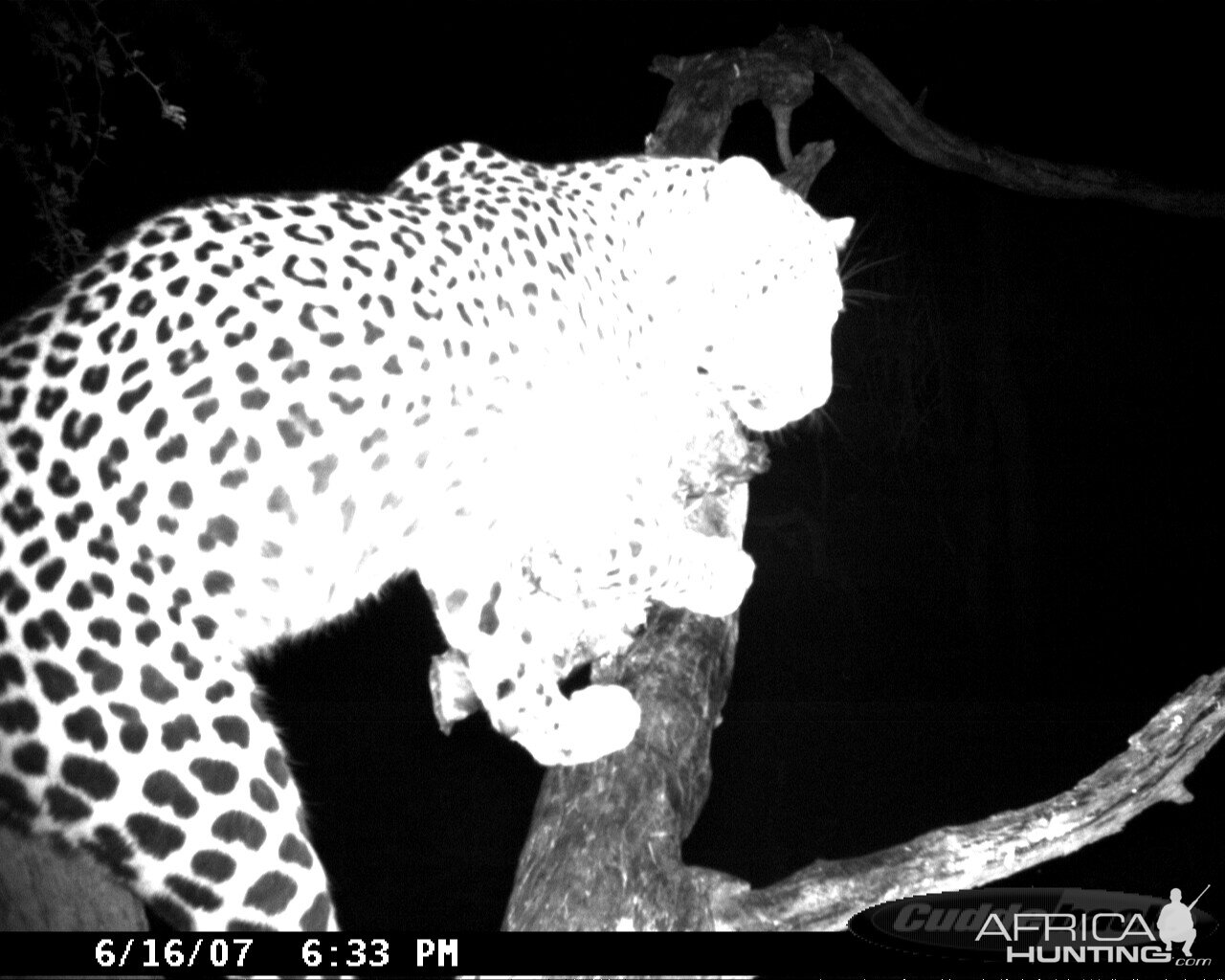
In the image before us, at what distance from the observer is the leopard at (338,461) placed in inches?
43.7

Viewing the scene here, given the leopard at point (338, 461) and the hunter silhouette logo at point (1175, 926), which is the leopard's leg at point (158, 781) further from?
the hunter silhouette logo at point (1175, 926)

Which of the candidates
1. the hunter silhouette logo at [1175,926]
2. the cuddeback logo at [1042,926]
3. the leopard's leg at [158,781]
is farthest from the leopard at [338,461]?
the hunter silhouette logo at [1175,926]

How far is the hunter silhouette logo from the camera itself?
1357 mm

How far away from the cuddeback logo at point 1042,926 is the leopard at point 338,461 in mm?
478

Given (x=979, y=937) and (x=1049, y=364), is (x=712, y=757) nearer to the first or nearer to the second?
(x=979, y=937)

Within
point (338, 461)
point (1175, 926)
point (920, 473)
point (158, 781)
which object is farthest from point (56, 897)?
point (920, 473)

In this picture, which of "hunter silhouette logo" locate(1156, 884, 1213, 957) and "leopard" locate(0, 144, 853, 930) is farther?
"hunter silhouette logo" locate(1156, 884, 1213, 957)

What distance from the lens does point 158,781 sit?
1.10 m

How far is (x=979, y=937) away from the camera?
1.36 m

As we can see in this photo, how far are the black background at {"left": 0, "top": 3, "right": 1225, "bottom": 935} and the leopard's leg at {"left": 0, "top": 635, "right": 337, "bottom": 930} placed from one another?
2.66ft

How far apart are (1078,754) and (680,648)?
1.05 m

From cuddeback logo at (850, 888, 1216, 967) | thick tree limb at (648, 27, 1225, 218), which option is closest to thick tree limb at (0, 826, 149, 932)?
cuddeback logo at (850, 888, 1216, 967)

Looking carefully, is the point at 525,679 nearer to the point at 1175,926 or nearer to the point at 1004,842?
the point at 1004,842

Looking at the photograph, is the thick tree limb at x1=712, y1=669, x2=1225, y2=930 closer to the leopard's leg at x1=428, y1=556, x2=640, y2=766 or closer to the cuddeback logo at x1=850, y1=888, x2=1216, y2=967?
the cuddeback logo at x1=850, y1=888, x2=1216, y2=967
